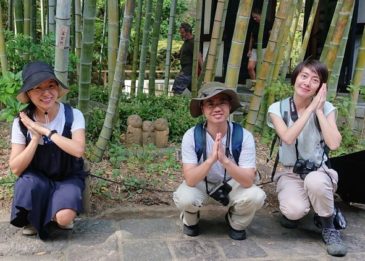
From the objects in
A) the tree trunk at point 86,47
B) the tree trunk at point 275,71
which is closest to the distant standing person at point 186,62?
the tree trunk at point 275,71

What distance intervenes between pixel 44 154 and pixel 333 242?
6.27 feet

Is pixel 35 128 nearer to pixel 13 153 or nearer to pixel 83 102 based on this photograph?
pixel 13 153

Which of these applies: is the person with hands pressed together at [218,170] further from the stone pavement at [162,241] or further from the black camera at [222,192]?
the stone pavement at [162,241]

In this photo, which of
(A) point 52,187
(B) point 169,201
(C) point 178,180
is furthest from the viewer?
(C) point 178,180

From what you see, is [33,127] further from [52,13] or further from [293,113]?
[52,13]

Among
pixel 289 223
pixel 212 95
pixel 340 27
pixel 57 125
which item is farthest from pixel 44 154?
pixel 340 27

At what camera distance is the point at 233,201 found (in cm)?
284

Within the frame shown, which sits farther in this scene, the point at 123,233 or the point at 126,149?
the point at 126,149

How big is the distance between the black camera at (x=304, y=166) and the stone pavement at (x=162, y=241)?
0.46 meters

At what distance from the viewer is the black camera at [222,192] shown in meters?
2.86

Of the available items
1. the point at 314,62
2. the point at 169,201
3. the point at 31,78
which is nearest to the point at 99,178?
the point at 169,201

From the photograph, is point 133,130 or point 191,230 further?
point 133,130

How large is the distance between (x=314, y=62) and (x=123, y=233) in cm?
169

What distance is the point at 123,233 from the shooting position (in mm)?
2941
